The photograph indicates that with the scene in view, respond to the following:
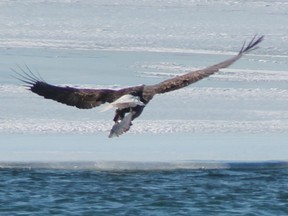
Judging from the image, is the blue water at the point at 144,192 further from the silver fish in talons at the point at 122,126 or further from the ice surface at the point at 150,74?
the silver fish in talons at the point at 122,126

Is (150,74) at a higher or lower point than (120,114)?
higher

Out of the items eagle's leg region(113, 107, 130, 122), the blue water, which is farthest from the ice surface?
eagle's leg region(113, 107, 130, 122)

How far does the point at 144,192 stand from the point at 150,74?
12.9 ft

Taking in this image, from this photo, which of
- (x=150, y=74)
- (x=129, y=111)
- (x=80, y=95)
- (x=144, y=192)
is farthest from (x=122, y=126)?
(x=150, y=74)

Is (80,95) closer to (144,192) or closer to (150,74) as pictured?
(144,192)

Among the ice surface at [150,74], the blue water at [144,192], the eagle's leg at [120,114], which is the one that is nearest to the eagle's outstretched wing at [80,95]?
the eagle's leg at [120,114]

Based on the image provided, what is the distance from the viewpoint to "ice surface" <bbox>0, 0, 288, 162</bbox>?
8.11m

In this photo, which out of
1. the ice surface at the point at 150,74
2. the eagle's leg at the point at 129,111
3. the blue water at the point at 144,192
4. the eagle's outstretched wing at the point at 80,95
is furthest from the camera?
the ice surface at the point at 150,74

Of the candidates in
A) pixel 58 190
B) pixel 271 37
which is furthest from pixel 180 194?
pixel 271 37

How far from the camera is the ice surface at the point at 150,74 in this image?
8109 mm

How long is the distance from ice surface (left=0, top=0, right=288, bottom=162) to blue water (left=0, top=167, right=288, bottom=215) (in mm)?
165

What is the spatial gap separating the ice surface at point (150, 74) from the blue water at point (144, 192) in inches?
6.5

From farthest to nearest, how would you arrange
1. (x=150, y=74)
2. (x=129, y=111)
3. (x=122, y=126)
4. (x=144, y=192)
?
(x=150, y=74)
(x=144, y=192)
(x=129, y=111)
(x=122, y=126)

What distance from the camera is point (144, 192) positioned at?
7.09 m
